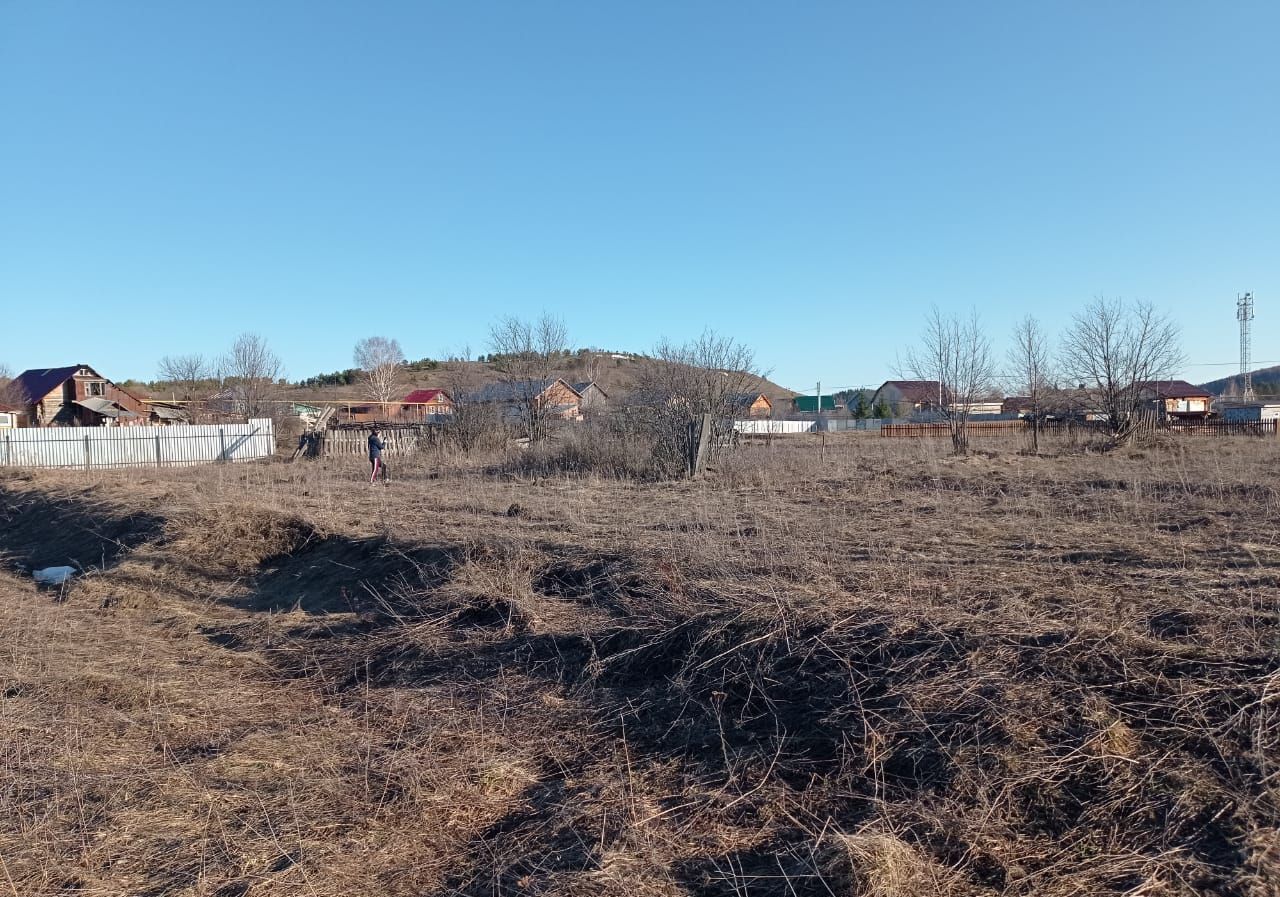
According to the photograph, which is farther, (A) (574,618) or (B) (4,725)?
(A) (574,618)

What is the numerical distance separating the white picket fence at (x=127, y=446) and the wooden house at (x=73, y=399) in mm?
25071

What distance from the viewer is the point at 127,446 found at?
94.9 ft

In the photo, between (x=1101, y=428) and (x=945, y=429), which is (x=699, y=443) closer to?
(x=1101, y=428)

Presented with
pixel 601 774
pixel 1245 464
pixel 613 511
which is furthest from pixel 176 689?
pixel 1245 464

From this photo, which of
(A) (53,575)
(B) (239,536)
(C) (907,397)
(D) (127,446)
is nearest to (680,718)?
(B) (239,536)

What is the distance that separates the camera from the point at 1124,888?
3049 mm

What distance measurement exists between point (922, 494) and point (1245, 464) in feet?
25.0

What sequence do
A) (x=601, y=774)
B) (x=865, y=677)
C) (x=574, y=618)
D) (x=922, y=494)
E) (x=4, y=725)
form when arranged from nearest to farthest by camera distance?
(x=601, y=774)
(x=865, y=677)
(x=4, y=725)
(x=574, y=618)
(x=922, y=494)

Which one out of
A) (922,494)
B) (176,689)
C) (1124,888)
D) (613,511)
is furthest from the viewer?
(922,494)

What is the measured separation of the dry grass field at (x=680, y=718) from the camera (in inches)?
133

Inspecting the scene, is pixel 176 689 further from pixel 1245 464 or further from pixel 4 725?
pixel 1245 464

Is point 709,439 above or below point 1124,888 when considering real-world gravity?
above

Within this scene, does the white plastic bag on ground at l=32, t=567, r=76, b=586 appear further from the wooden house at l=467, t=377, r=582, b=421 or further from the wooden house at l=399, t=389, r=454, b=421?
the wooden house at l=399, t=389, r=454, b=421

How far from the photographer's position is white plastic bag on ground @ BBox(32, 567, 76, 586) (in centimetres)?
1047
